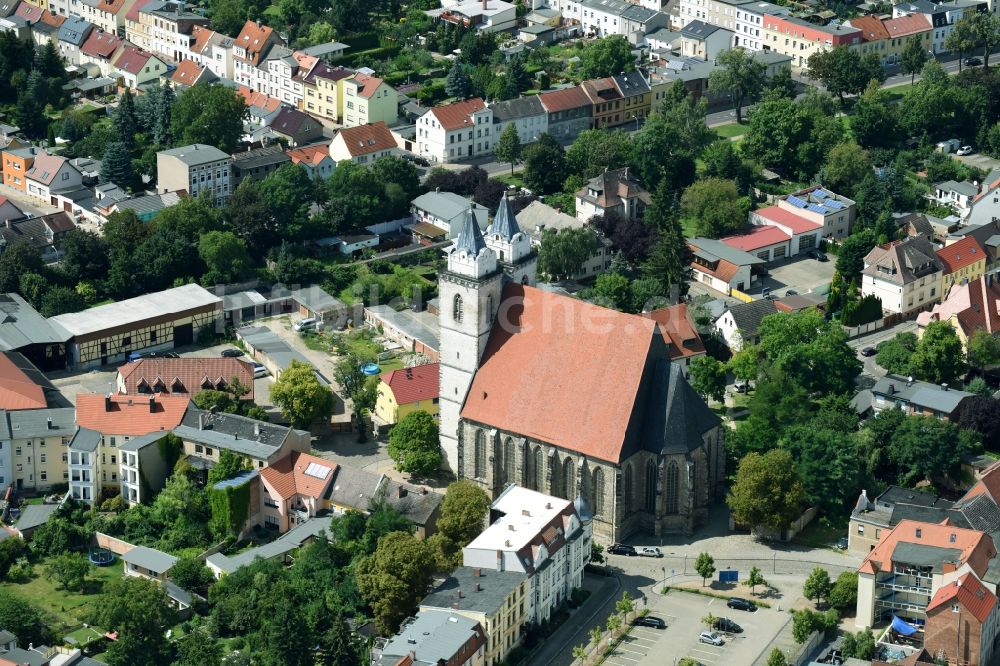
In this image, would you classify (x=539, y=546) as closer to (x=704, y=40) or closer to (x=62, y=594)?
(x=62, y=594)

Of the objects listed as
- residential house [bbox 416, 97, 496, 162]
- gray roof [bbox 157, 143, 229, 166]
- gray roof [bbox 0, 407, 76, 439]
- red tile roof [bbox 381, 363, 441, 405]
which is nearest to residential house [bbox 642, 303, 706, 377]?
red tile roof [bbox 381, 363, 441, 405]

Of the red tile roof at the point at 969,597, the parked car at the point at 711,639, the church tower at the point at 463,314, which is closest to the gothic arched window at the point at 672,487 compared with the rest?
the parked car at the point at 711,639

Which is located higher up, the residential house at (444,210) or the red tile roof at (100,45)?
the red tile roof at (100,45)

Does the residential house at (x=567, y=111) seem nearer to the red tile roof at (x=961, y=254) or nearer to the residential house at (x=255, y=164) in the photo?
the residential house at (x=255, y=164)

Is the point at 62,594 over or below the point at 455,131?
below

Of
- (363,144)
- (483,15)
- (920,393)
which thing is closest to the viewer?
(920,393)

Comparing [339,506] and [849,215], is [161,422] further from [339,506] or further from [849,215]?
[849,215]

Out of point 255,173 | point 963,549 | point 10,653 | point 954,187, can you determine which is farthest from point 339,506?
point 954,187

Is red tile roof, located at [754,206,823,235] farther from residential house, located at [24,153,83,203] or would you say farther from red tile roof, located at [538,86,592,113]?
residential house, located at [24,153,83,203]

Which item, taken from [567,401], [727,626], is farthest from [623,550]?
[727,626]
